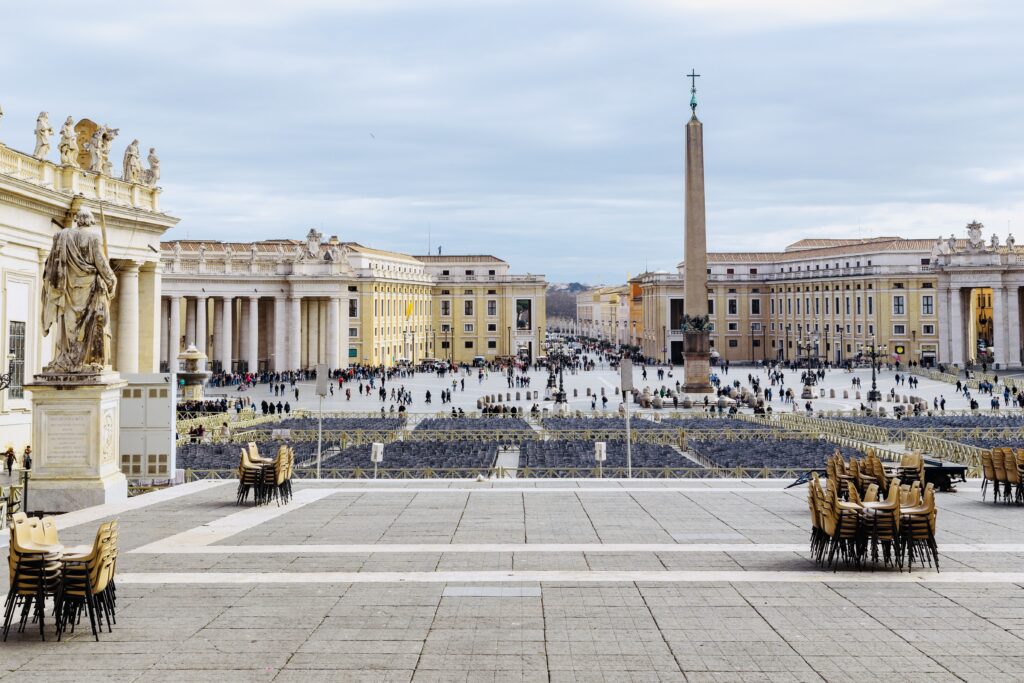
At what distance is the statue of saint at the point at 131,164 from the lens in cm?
4009

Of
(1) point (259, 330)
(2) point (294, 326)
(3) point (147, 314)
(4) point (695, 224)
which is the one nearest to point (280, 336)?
(2) point (294, 326)

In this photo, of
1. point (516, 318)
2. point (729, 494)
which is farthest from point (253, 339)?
point (729, 494)

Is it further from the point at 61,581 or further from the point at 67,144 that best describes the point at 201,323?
the point at 61,581

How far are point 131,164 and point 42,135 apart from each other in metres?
7.32

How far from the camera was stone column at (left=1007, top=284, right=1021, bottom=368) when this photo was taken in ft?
304

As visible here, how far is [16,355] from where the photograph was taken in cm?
3148

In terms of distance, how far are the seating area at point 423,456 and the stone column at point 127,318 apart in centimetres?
1097

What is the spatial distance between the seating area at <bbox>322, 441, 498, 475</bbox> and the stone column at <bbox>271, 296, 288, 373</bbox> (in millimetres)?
59082

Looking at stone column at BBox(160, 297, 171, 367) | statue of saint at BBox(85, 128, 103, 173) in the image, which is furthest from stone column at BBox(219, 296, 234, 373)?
statue of saint at BBox(85, 128, 103, 173)

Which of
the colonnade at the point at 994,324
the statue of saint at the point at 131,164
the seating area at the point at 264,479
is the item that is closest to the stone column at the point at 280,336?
the statue of saint at the point at 131,164

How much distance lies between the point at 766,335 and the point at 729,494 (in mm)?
115000

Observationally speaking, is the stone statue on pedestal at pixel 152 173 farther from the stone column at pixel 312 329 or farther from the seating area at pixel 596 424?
the stone column at pixel 312 329

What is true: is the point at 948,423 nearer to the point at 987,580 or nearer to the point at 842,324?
the point at 987,580

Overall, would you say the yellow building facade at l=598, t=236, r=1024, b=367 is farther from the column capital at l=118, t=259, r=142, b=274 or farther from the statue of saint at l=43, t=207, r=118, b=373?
the statue of saint at l=43, t=207, r=118, b=373
